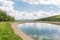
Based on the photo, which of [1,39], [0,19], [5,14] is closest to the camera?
[1,39]

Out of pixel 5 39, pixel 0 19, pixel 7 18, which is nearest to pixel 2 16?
pixel 0 19

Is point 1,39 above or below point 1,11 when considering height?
→ below

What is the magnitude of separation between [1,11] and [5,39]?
4404 inches

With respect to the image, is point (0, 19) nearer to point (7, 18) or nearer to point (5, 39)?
point (7, 18)

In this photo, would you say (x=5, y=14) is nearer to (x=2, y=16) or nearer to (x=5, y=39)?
(x=2, y=16)

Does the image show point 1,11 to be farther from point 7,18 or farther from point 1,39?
point 1,39

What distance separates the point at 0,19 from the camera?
13475 centimetres

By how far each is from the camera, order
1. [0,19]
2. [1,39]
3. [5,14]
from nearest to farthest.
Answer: [1,39]
[0,19]
[5,14]

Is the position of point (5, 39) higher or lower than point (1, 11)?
lower

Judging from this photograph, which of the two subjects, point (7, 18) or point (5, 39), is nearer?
point (5, 39)

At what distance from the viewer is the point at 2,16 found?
13500 centimetres

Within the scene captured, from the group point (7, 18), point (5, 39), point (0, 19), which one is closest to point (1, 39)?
point (5, 39)

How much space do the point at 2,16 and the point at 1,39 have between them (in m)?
109

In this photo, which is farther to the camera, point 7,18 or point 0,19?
point 7,18
